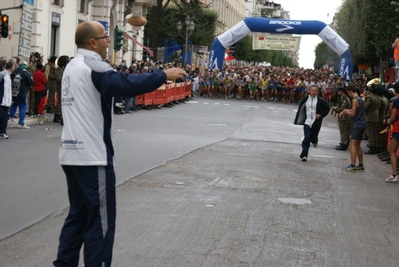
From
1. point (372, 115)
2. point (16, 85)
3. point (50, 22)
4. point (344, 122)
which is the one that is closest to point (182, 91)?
point (50, 22)

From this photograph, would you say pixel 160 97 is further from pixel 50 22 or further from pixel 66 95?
pixel 66 95

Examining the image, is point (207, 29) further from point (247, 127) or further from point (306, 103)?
point (306, 103)

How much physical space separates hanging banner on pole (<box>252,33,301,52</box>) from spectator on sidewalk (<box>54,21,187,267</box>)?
54.3 meters

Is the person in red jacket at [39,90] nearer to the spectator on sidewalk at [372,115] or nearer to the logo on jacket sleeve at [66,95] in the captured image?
the spectator on sidewalk at [372,115]

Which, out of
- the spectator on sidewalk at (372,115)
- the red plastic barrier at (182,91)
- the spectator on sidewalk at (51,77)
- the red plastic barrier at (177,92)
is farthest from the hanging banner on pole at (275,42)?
the spectator on sidewalk at (372,115)

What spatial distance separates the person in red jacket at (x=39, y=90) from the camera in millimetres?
22891

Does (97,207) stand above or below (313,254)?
above

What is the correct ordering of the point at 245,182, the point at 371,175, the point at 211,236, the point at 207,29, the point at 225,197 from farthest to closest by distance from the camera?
the point at 207,29 → the point at 371,175 → the point at 245,182 → the point at 225,197 → the point at 211,236

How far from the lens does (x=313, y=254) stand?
7.42 meters

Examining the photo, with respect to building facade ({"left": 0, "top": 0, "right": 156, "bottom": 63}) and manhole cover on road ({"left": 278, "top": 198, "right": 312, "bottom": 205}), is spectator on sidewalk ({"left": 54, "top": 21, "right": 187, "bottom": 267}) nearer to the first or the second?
Answer: manhole cover on road ({"left": 278, "top": 198, "right": 312, "bottom": 205})

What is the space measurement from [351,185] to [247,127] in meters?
13.5

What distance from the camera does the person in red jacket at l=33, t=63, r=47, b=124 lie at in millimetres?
22891

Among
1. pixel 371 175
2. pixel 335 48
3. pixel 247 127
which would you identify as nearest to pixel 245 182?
pixel 371 175

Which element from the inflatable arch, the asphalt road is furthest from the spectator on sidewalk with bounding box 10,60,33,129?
the inflatable arch
